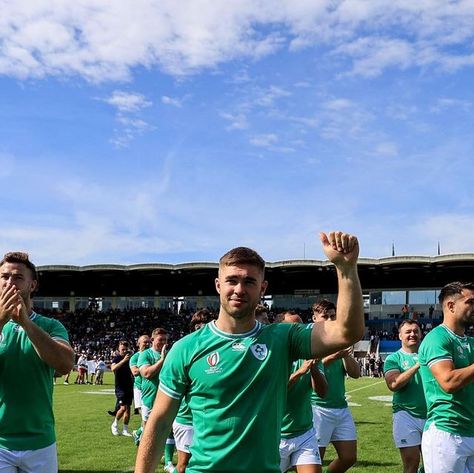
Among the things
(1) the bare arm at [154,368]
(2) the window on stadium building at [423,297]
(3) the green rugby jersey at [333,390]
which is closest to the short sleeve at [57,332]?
(3) the green rugby jersey at [333,390]

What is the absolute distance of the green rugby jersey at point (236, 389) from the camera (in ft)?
12.6

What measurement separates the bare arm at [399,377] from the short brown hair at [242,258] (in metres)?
4.62

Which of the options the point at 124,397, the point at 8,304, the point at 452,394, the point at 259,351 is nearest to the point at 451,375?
the point at 452,394

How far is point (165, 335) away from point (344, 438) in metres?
3.72

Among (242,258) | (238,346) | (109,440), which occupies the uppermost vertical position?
(242,258)

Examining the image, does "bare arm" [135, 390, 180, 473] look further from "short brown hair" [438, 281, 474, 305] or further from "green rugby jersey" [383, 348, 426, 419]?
"green rugby jersey" [383, 348, 426, 419]

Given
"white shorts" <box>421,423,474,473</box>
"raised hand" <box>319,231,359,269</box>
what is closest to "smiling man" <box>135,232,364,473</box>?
"raised hand" <box>319,231,359,269</box>

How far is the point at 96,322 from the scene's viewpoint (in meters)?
64.9

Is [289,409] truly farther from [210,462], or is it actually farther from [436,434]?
[210,462]

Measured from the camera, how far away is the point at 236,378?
392cm

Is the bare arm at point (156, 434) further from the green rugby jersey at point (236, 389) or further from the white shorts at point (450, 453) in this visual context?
the white shorts at point (450, 453)

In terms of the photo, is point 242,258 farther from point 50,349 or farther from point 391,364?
point 391,364

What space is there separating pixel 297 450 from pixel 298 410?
418mm

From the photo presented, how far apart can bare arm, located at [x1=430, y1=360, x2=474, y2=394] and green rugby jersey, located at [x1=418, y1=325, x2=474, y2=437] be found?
0.08m
